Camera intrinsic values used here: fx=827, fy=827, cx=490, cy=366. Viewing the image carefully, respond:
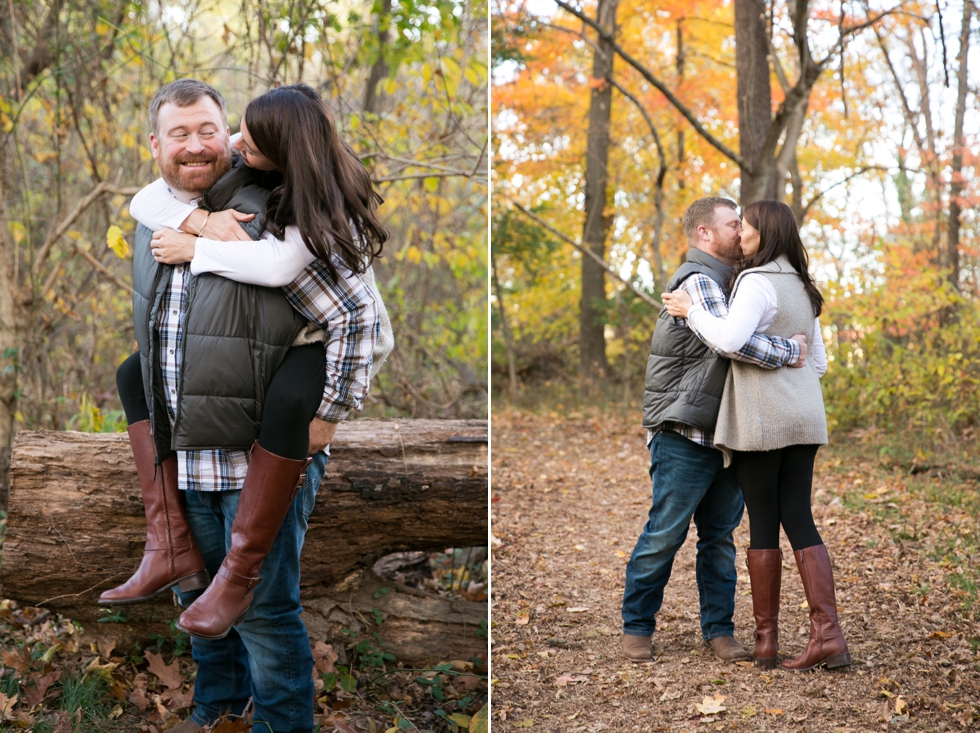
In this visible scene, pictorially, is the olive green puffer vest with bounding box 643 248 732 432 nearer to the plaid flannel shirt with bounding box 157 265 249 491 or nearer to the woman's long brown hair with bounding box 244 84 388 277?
the woman's long brown hair with bounding box 244 84 388 277

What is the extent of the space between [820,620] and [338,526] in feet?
6.54

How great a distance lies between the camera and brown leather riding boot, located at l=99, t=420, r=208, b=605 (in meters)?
2.62

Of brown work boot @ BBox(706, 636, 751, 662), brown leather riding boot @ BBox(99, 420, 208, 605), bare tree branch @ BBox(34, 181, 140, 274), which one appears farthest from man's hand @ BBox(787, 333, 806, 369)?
bare tree branch @ BBox(34, 181, 140, 274)

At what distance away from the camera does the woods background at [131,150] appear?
18.0 feet

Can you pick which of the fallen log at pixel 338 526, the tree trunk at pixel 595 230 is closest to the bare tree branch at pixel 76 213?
the fallen log at pixel 338 526

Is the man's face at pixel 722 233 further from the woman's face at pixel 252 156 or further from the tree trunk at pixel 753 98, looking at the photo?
the tree trunk at pixel 753 98

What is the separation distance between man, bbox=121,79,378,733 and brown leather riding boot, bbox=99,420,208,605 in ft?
0.19

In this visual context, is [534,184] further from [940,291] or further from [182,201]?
[182,201]

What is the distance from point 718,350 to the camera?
10.5 feet

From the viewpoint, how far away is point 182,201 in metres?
2.62

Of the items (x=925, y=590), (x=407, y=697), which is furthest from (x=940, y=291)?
(x=407, y=697)

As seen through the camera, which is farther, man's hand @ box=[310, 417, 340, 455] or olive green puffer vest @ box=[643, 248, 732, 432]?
olive green puffer vest @ box=[643, 248, 732, 432]

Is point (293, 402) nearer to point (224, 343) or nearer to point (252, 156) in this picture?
point (224, 343)

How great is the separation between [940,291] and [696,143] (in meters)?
6.19
